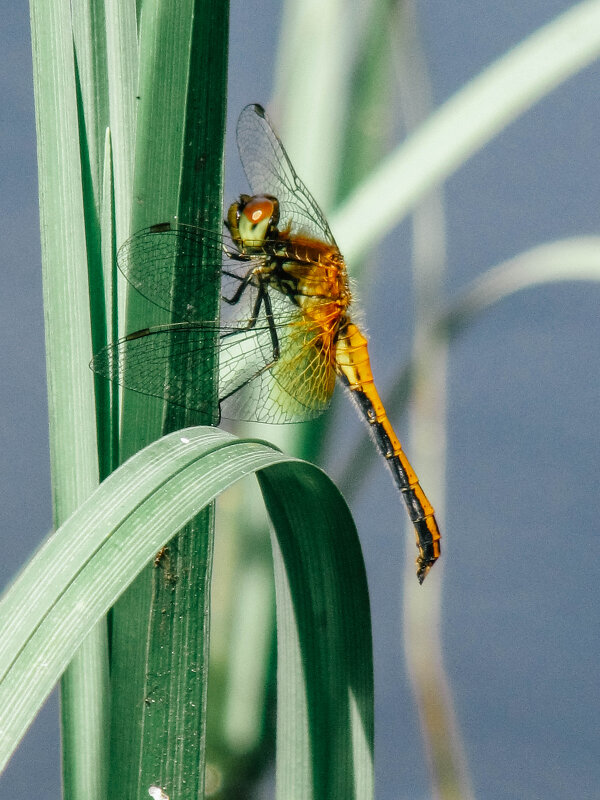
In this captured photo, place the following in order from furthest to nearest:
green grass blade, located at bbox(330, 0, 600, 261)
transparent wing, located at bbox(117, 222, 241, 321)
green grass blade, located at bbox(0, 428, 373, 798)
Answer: green grass blade, located at bbox(330, 0, 600, 261), transparent wing, located at bbox(117, 222, 241, 321), green grass blade, located at bbox(0, 428, 373, 798)

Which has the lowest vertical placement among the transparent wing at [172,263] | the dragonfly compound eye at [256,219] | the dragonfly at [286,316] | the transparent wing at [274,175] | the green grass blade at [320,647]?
the green grass blade at [320,647]

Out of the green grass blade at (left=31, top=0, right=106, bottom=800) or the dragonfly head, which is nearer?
the green grass blade at (left=31, top=0, right=106, bottom=800)

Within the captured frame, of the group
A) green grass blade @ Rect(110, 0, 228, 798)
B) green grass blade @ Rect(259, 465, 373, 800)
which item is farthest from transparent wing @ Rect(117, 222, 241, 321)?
green grass blade @ Rect(259, 465, 373, 800)

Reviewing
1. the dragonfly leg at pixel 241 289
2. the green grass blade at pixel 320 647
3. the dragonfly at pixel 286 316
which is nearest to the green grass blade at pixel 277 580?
the green grass blade at pixel 320 647

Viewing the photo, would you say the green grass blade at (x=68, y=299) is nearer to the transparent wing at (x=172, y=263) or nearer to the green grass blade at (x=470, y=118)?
the transparent wing at (x=172, y=263)

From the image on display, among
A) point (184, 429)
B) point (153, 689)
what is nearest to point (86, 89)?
point (184, 429)

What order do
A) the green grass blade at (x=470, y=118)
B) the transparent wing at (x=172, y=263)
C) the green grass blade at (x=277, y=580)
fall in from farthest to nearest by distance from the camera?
the green grass blade at (x=470, y=118) < the transparent wing at (x=172, y=263) < the green grass blade at (x=277, y=580)

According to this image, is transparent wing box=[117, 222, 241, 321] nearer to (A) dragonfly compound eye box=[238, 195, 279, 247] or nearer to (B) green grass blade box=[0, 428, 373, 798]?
(B) green grass blade box=[0, 428, 373, 798]
